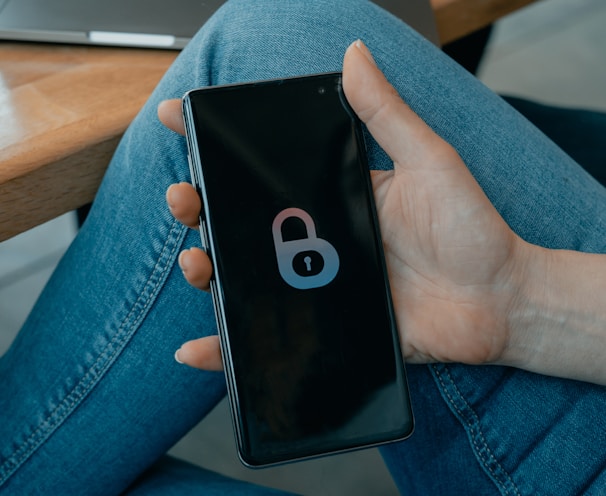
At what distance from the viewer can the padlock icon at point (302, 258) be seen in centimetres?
48

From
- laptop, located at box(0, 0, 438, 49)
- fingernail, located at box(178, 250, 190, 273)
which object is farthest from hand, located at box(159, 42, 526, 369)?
laptop, located at box(0, 0, 438, 49)

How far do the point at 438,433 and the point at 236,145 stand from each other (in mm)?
243

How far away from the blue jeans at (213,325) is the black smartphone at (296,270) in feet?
0.09

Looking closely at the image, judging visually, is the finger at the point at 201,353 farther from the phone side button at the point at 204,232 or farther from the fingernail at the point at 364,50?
the fingernail at the point at 364,50

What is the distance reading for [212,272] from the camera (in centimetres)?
47

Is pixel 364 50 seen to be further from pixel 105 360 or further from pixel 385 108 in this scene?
pixel 105 360

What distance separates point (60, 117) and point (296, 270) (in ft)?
0.67

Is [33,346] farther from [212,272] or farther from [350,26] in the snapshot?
[350,26]

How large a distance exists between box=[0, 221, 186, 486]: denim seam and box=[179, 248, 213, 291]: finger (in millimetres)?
37

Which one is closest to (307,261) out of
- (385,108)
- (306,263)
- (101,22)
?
(306,263)

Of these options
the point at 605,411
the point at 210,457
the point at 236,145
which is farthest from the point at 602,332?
the point at 210,457

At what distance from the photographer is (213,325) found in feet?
1.67

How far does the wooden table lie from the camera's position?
49 centimetres

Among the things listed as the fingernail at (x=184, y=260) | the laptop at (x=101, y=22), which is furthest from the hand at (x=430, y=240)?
the laptop at (x=101, y=22)
